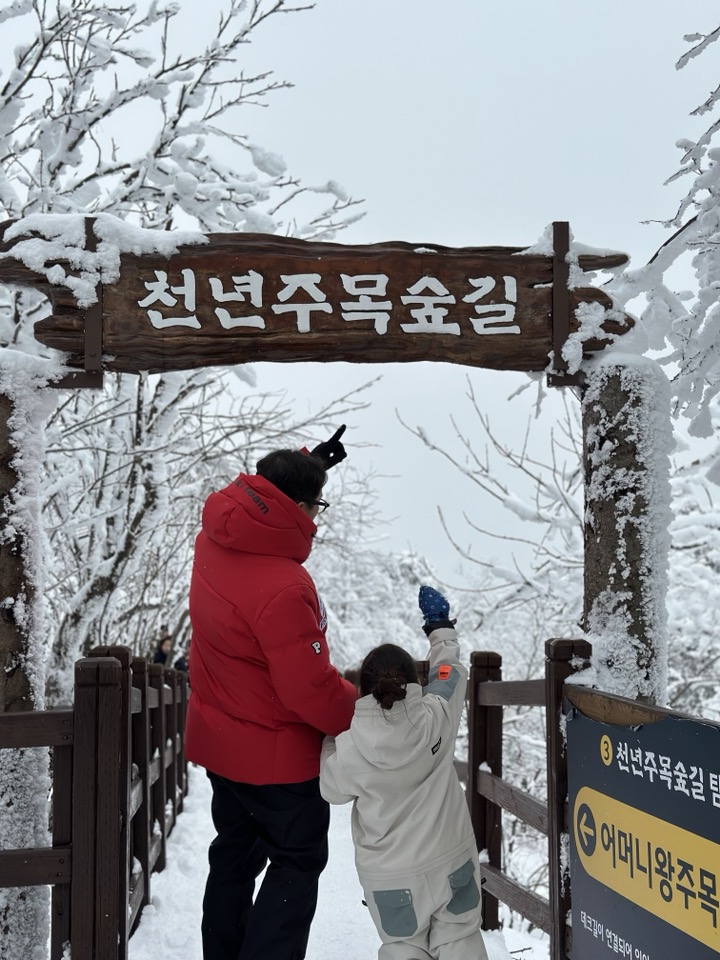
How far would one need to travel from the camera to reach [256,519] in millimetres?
2881

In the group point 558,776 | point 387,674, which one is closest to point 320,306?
point 387,674

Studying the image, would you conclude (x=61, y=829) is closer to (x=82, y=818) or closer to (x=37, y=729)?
(x=82, y=818)

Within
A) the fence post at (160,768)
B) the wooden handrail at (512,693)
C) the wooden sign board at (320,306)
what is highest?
the wooden sign board at (320,306)

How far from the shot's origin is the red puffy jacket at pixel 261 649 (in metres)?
2.73

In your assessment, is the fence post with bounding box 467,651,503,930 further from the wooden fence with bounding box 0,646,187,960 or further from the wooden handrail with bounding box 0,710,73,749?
the wooden handrail with bounding box 0,710,73,749

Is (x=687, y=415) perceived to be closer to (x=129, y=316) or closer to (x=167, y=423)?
(x=129, y=316)

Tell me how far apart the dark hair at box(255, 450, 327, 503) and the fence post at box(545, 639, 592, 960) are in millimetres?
1013

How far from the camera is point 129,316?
3740 millimetres

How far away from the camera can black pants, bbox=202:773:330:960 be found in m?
2.80

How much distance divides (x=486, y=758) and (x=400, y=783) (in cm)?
185

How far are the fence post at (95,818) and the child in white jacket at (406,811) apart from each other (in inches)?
28.4

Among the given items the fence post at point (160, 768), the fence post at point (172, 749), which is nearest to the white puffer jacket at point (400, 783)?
the fence post at point (160, 768)

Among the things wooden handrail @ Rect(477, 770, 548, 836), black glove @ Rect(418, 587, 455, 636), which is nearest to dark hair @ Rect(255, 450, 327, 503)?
black glove @ Rect(418, 587, 455, 636)

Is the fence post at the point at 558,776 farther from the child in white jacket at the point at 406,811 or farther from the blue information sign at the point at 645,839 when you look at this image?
the child in white jacket at the point at 406,811
